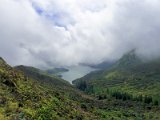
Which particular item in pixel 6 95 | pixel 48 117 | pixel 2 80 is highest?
pixel 2 80

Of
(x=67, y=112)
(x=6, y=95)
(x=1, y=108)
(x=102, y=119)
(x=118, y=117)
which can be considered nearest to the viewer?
(x=1, y=108)

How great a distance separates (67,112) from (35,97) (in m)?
18.3

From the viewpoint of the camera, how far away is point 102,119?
566ft

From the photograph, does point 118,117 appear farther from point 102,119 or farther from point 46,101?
point 46,101

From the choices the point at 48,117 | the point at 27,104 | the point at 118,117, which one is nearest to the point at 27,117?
the point at 48,117

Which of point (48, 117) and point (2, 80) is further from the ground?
point (2, 80)

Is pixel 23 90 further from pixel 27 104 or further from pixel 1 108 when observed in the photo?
pixel 1 108

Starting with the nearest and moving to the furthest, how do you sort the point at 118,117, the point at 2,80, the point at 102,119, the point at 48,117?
the point at 48,117
the point at 2,80
the point at 102,119
the point at 118,117

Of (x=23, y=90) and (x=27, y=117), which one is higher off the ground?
(x=23, y=90)

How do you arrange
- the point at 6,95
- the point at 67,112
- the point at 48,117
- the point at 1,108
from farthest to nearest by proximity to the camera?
the point at 67,112 → the point at 6,95 → the point at 1,108 → the point at 48,117

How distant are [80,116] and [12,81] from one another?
33.8 metres

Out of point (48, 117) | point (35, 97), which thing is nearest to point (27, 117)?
point (48, 117)

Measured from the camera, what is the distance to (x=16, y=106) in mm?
101625

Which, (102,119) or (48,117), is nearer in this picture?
(48,117)
